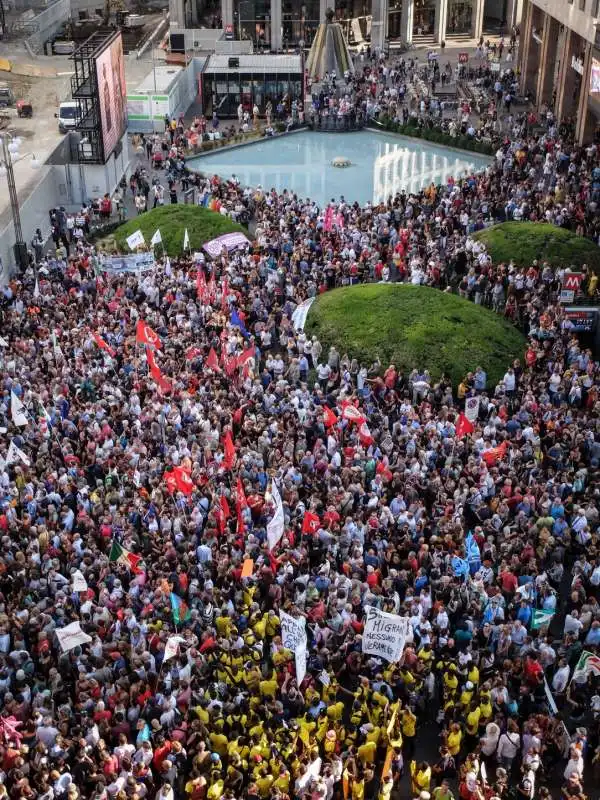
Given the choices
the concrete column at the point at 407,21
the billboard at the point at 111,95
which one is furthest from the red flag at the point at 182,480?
the concrete column at the point at 407,21

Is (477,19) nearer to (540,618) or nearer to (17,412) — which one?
(17,412)

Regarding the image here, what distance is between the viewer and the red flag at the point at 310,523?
1741 centimetres

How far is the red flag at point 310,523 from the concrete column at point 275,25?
188 ft

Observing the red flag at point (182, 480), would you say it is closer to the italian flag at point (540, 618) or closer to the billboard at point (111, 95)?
the italian flag at point (540, 618)

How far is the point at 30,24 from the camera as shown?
2763 inches

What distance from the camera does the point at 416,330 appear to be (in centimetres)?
2527

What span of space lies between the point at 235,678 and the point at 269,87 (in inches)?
1660

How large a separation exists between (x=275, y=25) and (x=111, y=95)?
32.2m

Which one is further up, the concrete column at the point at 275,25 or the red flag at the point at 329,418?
the concrete column at the point at 275,25

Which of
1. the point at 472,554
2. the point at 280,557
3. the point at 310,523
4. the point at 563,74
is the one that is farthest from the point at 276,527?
the point at 563,74

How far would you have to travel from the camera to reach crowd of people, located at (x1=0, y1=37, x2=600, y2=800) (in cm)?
1360

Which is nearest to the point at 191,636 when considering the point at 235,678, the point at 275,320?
the point at 235,678

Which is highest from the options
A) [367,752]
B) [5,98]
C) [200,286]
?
[5,98]

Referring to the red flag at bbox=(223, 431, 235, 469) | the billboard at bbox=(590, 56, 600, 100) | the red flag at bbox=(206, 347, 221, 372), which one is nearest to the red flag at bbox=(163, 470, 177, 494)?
the red flag at bbox=(223, 431, 235, 469)
